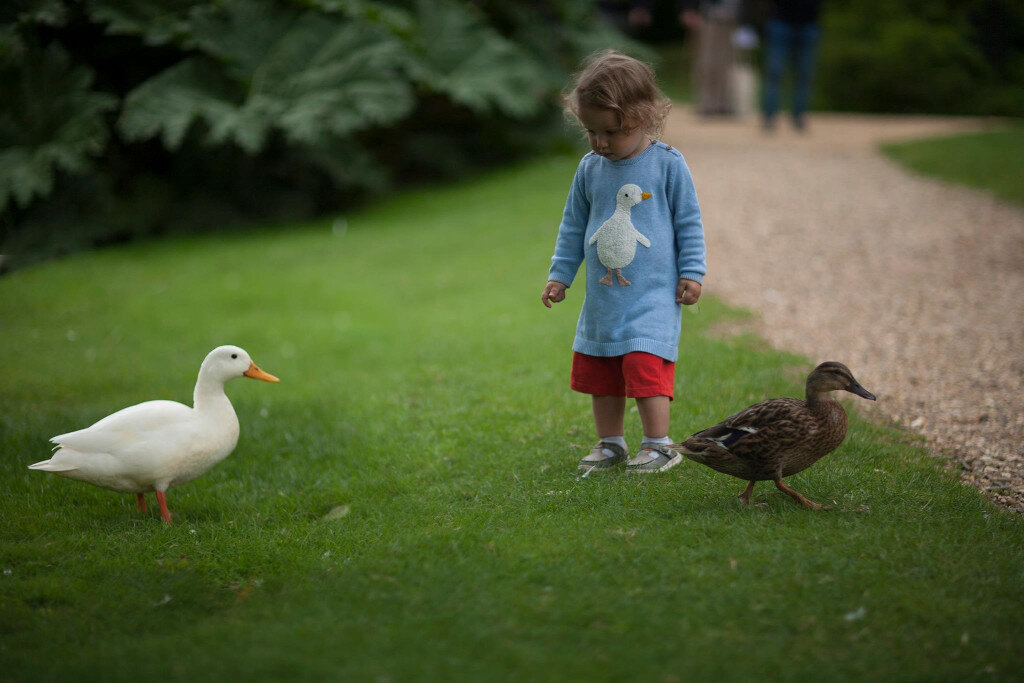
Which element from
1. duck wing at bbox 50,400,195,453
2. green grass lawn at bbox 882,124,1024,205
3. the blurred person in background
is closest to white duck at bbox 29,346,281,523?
duck wing at bbox 50,400,195,453

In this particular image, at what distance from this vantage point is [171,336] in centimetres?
795

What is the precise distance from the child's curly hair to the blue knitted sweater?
7.9 inches

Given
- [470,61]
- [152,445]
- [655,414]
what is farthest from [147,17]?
[655,414]

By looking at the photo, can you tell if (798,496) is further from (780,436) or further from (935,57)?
(935,57)

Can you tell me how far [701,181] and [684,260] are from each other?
309 inches

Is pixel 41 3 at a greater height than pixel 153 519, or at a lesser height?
greater

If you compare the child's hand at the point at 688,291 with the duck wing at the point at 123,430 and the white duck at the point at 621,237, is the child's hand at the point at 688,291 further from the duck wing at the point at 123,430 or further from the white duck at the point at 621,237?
the duck wing at the point at 123,430

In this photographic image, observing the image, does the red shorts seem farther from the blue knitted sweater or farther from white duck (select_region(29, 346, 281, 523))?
white duck (select_region(29, 346, 281, 523))

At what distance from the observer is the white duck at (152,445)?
3939 millimetres

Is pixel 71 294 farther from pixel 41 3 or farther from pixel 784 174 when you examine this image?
pixel 784 174

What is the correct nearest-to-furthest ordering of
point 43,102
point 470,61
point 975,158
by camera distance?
point 43,102, point 975,158, point 470,61

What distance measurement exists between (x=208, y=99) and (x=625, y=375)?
8003 mm

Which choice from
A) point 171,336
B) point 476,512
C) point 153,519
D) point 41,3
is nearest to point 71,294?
point 171,336

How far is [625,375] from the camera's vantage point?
161 inches
